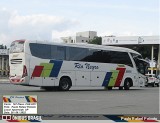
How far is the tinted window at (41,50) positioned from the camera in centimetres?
2305

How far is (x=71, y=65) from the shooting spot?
81.7 ft

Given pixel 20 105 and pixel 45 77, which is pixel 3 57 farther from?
pixel 20 105

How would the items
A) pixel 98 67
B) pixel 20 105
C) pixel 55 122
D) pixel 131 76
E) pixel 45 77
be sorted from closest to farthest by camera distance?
pixel 20 105 → pixel 55 122 → pixel 45 77 → pixel 98 67 → pixel 131 76

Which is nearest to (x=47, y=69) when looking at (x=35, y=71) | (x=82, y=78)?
(x=35, y=71)

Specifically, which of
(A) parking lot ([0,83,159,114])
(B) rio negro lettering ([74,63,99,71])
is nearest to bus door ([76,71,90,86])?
(B) rio negro lettering ([74,63,99,71])

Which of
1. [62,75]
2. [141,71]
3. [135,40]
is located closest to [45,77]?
[62,75]

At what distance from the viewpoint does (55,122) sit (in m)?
8.87

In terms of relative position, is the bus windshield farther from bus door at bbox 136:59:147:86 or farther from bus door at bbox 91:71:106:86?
bus door at bbox 136:59:147:86

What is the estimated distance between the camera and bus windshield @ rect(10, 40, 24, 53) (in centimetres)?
2312

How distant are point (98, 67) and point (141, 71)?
4.71 metres

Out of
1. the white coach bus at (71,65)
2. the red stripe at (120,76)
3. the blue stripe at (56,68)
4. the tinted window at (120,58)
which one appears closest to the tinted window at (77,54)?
the white coach bus at (71,65)

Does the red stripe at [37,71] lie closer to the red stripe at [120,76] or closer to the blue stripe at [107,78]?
the blue stripe at [107,78]

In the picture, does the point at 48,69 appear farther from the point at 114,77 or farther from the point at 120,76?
the point at 120,76

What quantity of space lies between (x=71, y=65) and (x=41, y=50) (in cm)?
257
